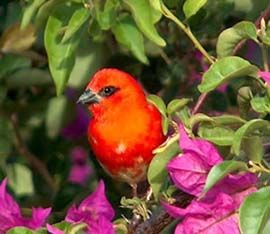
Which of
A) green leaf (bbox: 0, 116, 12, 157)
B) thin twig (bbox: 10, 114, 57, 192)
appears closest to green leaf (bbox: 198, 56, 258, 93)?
green leaf (bbox: 0, 116, 12, 157)

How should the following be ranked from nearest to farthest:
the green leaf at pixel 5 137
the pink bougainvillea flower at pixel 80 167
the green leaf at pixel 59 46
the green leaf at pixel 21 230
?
the green leaf at pixel 21 230, the green leaf at pixel 59 46, the green leaf at pixel 5 137, the pink bougainvillea flower at pixel 80 167

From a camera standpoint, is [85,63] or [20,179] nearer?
[85,63]

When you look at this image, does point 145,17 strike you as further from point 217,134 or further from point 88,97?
point 88,97

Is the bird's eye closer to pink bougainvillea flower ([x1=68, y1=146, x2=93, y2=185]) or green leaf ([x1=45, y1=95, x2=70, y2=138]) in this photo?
green leaf ([x1=45, y1=95, x2=70, y2=138])

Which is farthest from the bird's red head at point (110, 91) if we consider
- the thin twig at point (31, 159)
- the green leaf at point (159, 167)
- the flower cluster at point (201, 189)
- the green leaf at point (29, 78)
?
the flower cluster at point (201, 189)

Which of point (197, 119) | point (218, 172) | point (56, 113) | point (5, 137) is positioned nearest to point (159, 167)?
point (197, 119)

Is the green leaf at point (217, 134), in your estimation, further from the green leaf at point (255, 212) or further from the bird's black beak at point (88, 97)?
the bird's black beak at point (88, 97)
